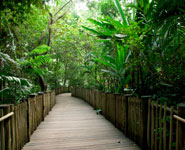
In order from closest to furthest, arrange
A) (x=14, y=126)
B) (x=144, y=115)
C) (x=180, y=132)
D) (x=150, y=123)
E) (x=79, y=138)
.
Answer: (x=180, y=132) → (x=14, y=126) → (x=150, y=123) → (x=144, y=115) → (x=79, y=138)

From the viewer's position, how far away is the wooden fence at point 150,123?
2.09m

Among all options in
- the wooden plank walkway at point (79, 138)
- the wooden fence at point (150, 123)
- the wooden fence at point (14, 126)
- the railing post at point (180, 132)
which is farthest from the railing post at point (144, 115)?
the wooden fence at point (14, 126)

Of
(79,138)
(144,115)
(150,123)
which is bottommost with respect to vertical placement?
(79,138)

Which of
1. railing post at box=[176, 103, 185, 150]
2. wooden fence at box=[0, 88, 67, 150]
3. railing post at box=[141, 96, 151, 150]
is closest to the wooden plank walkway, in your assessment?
railing post at box=[141, 96, 151, 150]

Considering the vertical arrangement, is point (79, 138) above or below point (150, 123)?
below

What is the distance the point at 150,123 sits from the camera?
2.97 metres

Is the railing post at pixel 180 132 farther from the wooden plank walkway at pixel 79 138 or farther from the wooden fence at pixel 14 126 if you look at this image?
the wooden fence at pixel 14 126

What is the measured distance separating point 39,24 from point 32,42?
6.09 ft

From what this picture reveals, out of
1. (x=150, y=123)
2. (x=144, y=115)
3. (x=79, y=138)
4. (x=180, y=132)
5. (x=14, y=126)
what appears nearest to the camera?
(x=180, y=132)

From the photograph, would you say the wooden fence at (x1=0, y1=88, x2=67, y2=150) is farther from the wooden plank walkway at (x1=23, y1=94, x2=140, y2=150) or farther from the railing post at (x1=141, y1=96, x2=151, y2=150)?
the railing post at (x1=141, y1=96, x2=151, y2=150)

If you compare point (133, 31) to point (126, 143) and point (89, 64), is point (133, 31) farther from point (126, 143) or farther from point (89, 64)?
point (89, 64)

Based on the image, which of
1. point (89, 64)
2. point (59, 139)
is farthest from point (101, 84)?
point (59, 139)

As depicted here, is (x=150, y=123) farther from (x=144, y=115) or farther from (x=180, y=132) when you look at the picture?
(x=180, y=132)

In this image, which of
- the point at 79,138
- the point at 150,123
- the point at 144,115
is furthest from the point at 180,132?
the point at 79,138
